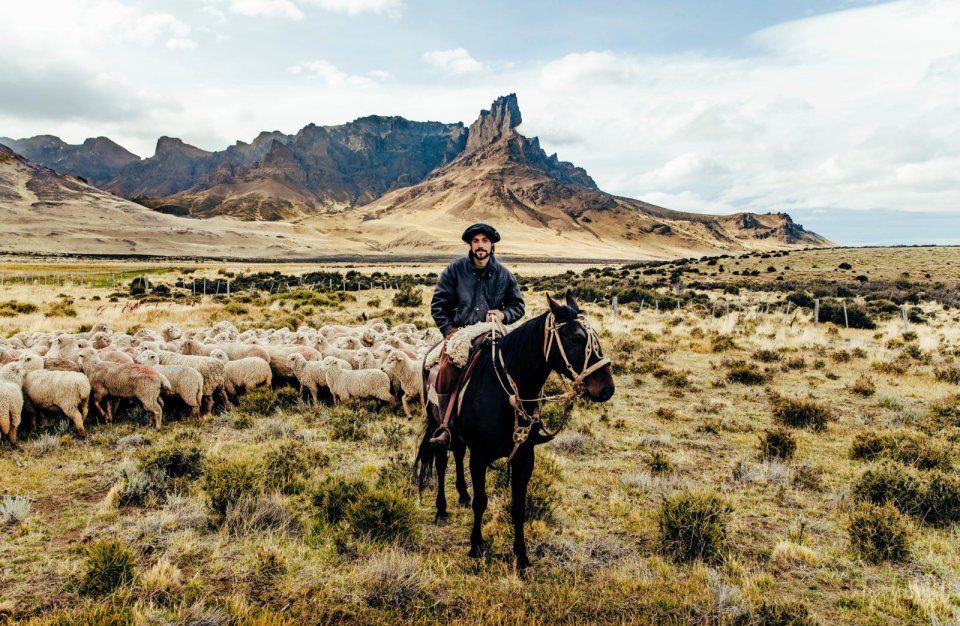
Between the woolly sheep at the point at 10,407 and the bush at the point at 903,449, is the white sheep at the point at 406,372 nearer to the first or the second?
the woolly sheep at the point at 10,407

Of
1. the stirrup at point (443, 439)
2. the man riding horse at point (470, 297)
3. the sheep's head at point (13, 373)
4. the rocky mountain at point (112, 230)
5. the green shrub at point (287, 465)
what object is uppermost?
the rocky mountain at point (112, 230)

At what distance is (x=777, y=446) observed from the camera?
28.9 ft

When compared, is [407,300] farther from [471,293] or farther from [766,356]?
[471,293]

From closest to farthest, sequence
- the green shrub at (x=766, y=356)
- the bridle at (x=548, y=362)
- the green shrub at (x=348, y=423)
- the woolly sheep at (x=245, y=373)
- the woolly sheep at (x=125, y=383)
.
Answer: the bridle at (x=548, y=362)
the green shrub at (x=348, y=423)
the woolly sheep at (x=125, y=383)
the woolly sheep at (x=245, y=373)
the green shrub at (x=766, y=356)

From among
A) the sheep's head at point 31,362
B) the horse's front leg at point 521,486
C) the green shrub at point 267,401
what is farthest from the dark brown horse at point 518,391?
the sheep's head at point 31,362

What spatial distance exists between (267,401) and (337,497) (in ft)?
17.4

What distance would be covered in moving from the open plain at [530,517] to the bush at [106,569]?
17mm

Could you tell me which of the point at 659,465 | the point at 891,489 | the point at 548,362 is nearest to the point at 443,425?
the point at 548,362

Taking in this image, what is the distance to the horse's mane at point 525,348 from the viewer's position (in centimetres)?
508

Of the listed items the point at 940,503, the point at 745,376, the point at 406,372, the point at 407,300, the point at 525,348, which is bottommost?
the point at 940,503

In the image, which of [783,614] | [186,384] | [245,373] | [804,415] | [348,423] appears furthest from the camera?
[245,373]

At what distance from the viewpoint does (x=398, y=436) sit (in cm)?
920

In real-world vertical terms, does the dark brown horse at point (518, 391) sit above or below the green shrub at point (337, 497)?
above

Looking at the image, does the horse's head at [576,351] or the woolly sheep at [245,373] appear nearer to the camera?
the horse's head at [576,351]
